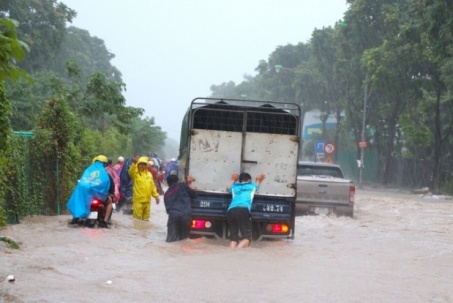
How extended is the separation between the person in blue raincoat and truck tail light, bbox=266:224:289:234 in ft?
9.92

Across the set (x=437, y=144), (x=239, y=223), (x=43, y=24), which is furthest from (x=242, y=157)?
(x=437, y=144)

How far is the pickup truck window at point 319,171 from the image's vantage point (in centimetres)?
2086

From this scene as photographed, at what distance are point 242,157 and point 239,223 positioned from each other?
1221mm

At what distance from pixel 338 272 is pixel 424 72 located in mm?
30209

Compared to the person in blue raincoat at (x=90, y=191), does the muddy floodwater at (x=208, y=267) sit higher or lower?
lower

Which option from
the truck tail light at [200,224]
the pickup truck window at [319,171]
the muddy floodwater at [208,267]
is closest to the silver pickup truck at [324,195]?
the pickup truck window at [319,171]

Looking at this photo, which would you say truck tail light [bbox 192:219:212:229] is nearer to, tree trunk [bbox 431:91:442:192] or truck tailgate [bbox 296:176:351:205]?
truck tailgate [bbox 296:176:351:205]

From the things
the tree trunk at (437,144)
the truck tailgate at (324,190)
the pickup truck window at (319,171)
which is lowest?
the truck tailgate at (324,190)

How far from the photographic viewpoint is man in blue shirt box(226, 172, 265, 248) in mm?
13070

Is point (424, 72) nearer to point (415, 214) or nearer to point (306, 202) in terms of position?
point (415, 214)

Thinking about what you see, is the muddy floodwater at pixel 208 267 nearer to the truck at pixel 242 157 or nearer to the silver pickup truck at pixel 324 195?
the truck at pixel 242 157

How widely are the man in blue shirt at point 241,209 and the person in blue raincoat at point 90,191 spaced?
2.44 m

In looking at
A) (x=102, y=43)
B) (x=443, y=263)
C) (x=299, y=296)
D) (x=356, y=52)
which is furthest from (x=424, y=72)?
(x=102, y=43)

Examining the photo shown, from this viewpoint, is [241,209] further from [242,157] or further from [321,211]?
[321,211]
